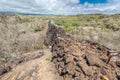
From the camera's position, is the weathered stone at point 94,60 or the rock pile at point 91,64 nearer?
the rock pile at point 91,64

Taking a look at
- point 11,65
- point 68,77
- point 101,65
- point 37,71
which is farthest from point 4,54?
point 101,65

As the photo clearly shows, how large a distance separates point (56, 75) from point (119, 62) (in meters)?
3.69

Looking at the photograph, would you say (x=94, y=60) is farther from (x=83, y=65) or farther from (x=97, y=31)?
(x=97, y=31)

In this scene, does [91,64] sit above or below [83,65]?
above

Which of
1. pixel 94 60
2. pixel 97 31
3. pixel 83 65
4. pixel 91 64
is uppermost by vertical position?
pixel 94 60

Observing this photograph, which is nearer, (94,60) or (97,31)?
(94,60)

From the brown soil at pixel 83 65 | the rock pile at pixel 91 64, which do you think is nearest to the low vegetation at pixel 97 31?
the brown soil at pixel 83 65

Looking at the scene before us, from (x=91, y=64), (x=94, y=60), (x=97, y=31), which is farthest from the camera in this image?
(x=97, y=31)

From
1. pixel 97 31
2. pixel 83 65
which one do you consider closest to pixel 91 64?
pixel 83 65

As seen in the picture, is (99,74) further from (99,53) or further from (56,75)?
(56,75)

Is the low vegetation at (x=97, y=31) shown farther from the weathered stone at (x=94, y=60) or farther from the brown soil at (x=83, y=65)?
the weathered stone at (x=94, y=60)

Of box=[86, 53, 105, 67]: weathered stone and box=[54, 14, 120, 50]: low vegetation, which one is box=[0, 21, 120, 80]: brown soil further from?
box=[54, 14, 120, 50]: low vegetation

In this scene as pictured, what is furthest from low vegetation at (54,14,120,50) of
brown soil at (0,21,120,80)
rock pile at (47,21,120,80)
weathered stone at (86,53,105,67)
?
weathered stone at (86,53,105,67)

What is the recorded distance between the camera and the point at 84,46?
11273mm
